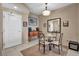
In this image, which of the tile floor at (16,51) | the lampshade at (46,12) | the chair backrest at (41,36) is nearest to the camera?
the tile floor at (16,51)

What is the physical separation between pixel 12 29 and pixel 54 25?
0.97 m

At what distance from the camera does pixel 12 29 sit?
5.87 feet

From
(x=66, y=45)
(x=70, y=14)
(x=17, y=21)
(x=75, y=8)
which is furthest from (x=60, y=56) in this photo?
(x=17, y=21)

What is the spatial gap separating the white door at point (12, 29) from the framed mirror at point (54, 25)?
0.68 metres

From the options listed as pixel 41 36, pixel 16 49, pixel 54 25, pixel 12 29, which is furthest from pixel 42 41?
pixel 12 29

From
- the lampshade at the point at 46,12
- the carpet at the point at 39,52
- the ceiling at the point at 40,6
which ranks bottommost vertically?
the carpet at the point at 39,52

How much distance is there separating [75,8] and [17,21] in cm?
129

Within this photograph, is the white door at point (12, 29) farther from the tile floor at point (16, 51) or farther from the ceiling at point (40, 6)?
the ceiling at point (40, 6)

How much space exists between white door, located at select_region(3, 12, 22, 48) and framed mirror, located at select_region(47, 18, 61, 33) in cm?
68

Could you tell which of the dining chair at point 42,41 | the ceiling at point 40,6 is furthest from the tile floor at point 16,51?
the ceiling at point 40,6

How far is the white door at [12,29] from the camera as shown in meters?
1.71

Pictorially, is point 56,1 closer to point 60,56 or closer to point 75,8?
point 75,8

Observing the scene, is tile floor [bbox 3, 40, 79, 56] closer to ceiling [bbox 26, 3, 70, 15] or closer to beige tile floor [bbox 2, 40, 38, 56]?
beige tile floor [bbox 2, 40, 38, 56]

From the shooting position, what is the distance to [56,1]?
64.9 inches
